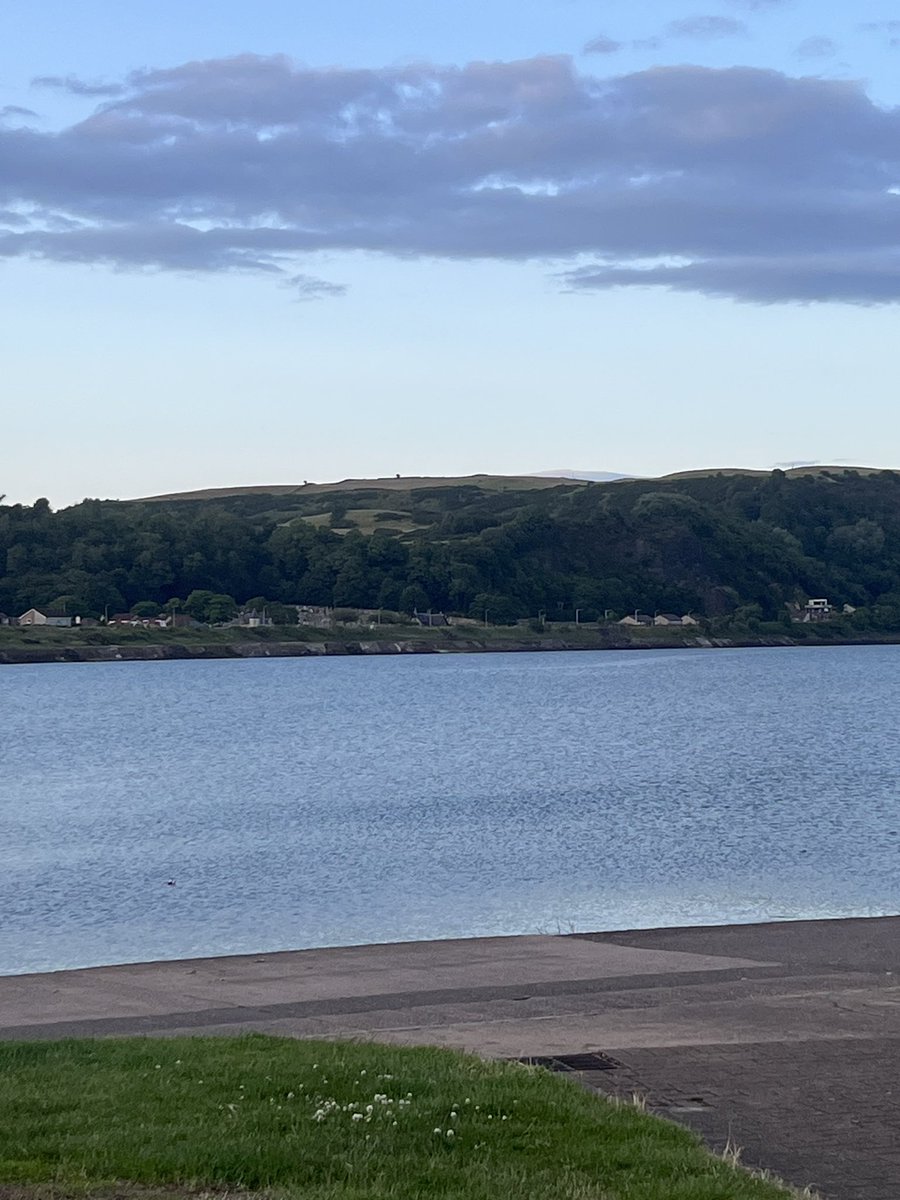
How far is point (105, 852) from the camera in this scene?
30438 mm

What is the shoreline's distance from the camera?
161125 mm

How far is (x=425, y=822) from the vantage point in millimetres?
35188

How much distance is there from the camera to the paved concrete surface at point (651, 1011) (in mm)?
9109

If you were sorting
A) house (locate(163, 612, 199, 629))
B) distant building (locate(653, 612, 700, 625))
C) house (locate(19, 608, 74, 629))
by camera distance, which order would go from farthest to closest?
distant building (locate(653, 612, 700, 625)) → house (locate(163, 612, 199, 629)) → house (locate(19, 608, 74, 629))

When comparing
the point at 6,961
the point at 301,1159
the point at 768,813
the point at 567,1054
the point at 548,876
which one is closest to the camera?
the point at 301,1159

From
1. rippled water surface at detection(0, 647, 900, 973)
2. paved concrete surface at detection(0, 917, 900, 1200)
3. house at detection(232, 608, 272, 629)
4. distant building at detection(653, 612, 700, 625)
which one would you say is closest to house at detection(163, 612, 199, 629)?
house at detection(232, 608, 272, 629)

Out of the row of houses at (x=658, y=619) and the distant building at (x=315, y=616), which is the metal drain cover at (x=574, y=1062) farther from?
the row of houses at (x=658, y=619)

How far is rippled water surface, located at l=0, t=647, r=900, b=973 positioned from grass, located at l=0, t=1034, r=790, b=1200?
10225 mm

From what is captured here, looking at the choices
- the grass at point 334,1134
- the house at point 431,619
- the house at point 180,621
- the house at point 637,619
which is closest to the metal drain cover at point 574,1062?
the grass at point 334,1134

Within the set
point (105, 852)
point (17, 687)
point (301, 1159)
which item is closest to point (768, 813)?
point (105, 852)

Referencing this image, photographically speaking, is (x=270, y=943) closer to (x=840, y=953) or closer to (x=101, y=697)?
(x=840, y=953)

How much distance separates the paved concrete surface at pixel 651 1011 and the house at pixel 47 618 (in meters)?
155

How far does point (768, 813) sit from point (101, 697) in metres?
76.4

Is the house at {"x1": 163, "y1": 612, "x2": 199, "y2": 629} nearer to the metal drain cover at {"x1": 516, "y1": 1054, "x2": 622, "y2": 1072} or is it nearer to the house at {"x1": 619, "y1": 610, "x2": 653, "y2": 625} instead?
the house at {"x1": 619, "y1": 610, "x2": 653, "y2": 625}
